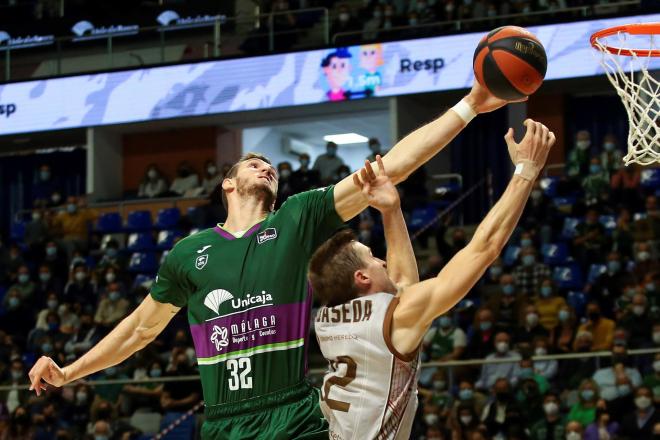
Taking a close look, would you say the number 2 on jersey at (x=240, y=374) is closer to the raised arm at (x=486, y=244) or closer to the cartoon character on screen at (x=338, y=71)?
the raised arm at (x=486, y=244)

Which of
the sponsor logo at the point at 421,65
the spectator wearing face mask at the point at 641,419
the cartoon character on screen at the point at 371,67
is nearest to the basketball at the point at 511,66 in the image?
the spectator wearing face mask at the point at 641,419

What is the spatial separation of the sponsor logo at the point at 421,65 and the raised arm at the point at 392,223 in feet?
47.4

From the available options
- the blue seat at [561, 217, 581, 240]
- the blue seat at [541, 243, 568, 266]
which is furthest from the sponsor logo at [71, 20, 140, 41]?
the blue seat at [541, 243, 568, 266]

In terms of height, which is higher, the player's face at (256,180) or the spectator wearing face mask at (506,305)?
the player's face at (256,180)

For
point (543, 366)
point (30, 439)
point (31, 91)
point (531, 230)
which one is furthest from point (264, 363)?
point (31, 91)

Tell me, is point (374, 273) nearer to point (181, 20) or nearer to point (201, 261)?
point (201, 261)

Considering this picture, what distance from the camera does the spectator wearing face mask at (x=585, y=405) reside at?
11.7 metres

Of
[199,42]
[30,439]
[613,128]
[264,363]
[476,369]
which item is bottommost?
[30,439]

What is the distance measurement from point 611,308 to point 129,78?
10.6m

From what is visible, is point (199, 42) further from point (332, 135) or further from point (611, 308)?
point (611, 308)

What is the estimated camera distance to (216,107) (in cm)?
2064

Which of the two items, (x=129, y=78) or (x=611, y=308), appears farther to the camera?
(x=129, y=78)

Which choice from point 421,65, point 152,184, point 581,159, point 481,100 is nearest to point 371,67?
point 421,65

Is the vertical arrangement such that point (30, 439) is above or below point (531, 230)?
below
